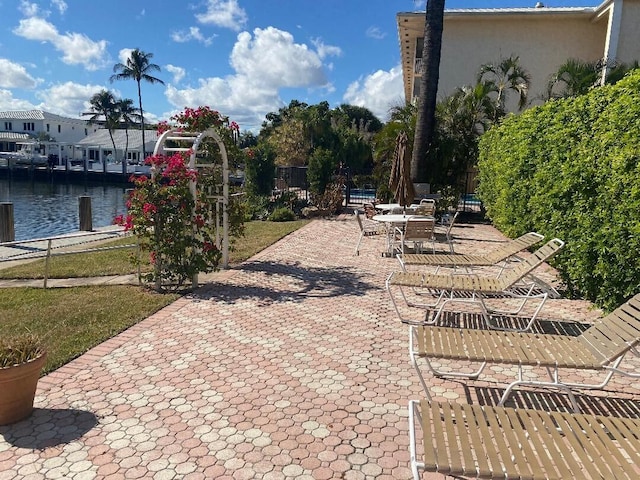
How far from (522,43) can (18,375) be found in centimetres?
2304

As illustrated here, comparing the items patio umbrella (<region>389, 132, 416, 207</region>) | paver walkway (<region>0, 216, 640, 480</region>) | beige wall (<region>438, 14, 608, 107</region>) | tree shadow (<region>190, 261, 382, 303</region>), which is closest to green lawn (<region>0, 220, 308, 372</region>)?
paver walkway (<region>0, 216, 640, 480</region>)

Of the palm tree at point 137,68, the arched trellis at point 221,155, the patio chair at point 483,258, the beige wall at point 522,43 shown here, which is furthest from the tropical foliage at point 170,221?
the palm tree at point 137,68

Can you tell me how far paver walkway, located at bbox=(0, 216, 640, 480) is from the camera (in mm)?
2812

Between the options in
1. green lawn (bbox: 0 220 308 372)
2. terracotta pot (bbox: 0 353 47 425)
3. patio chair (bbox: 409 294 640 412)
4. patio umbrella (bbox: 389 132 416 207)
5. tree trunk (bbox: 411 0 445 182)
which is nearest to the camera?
patio chair (bbox: 409 294 640 412)

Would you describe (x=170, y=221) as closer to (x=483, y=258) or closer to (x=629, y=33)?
(x=483, y=258)

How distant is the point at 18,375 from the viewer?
3.13m

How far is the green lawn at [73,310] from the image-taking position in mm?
4715

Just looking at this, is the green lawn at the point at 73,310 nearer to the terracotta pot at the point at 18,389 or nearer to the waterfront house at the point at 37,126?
the terracotta pot at the point at 18,389

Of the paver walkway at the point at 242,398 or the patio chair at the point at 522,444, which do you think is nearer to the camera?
the patio chair at the point at 522,444

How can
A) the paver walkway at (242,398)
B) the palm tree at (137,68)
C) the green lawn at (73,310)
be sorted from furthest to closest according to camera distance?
1. the palm tree at (137,68)
2. the green lawn at (73,310)
3. the paver walkway at (242,398)

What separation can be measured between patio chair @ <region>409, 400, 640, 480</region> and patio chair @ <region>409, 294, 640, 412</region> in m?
0.63

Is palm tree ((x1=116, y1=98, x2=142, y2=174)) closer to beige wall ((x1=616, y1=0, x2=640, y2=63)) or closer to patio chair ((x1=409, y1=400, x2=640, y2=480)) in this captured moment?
beige wall ((x1=616, y1=0, x2=640, y2=63))

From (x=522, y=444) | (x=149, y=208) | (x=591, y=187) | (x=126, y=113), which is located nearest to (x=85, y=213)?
(x=149, y=208)

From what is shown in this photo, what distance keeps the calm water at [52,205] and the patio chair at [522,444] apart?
1042 centimetres
